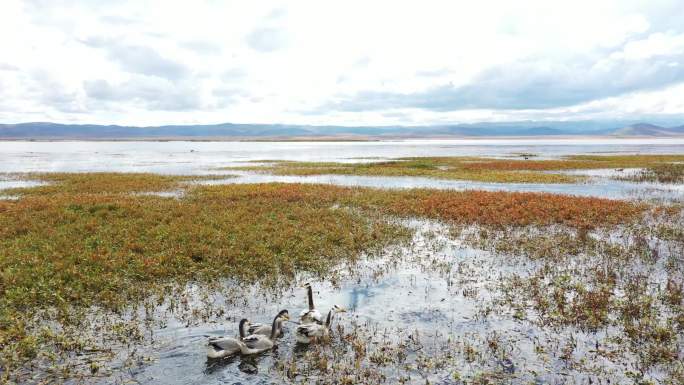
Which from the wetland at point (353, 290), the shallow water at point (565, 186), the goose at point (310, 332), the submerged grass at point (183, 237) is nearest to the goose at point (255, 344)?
the wetland at point (353, 290)

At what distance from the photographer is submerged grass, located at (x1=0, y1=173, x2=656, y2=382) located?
41.7 feet

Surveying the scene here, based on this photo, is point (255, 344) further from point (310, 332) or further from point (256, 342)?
point (310, 332)

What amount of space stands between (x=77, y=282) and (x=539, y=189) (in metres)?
36.6

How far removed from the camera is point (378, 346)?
1055 centimetres

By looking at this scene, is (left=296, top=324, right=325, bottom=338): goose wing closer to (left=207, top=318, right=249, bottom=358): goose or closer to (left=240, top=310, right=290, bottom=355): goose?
(left=240, top=310, right=290, bottom=355): goose

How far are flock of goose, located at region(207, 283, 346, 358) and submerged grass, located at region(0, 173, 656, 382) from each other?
2.64 meters

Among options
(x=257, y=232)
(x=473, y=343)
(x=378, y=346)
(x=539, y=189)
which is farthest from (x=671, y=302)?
(x=539, y=189)

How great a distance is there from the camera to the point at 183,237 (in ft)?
64.9

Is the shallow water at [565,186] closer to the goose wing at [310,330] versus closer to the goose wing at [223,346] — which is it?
the goose wing at [310,330]

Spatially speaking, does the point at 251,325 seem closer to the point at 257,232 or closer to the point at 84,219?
the point at 257,232

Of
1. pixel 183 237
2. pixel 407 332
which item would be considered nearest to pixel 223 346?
pixel 407 332

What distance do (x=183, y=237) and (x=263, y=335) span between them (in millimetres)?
10663

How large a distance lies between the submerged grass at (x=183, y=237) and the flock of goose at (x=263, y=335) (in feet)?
8.67

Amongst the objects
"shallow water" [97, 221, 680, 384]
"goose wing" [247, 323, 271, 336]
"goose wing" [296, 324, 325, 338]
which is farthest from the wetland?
"goose wing" [247, 323, 271, 336]
